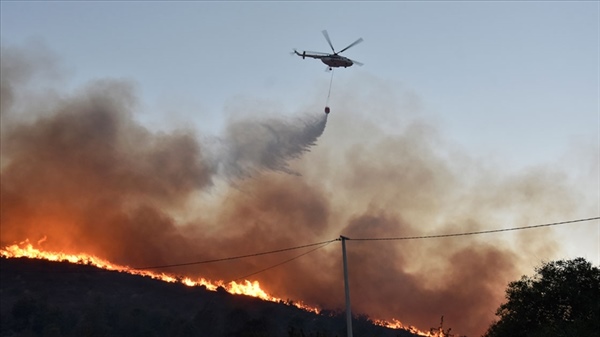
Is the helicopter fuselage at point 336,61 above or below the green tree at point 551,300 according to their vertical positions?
above

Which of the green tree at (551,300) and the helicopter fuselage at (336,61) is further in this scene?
the helicopter fuselage at (336,61)

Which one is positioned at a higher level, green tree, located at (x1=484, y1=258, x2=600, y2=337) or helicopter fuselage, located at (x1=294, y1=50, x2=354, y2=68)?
helicopter fuselage, located at (x1=294, y1=50, x2=354, y2=68)

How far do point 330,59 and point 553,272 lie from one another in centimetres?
4210

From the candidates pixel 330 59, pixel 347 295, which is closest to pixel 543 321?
pixel 347 295

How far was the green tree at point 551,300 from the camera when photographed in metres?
65.1

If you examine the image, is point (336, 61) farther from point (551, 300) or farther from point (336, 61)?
point (551, 300)

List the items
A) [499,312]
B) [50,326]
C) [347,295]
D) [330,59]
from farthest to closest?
[50,326] < [330,59] < [499,312] < [347,295]

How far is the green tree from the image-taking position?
65.1 meters

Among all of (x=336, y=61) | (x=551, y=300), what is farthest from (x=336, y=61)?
(x=551, y=300)

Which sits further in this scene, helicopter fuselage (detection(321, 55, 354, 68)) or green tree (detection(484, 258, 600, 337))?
helicopter fuselage (detection(321, 55, 354, 68))

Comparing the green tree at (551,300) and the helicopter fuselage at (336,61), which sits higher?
the helicopter fuselage at (336,61)

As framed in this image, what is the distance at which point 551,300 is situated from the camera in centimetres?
6762

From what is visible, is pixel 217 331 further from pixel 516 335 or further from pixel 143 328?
pixel 516 335

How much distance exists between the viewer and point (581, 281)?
66938 millimetres
